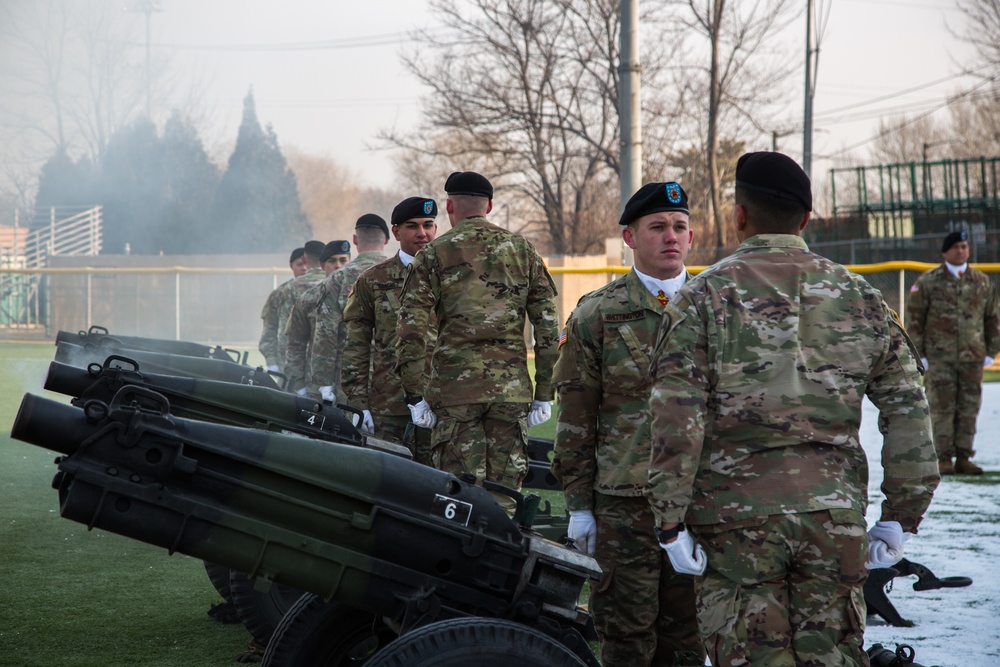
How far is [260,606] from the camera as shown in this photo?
4.74 meters

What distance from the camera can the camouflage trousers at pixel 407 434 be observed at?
6.67 meters

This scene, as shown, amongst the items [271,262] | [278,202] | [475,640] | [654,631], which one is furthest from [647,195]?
[278,202]

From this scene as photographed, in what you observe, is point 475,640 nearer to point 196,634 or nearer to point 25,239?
point 196,634

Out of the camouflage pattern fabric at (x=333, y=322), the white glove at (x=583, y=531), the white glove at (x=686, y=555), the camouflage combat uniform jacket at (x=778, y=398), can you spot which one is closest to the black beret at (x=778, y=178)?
the camouflage combat uniform jacket at (x=778, y=398)

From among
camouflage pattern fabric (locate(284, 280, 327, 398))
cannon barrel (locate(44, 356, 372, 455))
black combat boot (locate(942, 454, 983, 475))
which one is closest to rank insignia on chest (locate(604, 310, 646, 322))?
cannon barrel (locate(44, 356, 372, 455))

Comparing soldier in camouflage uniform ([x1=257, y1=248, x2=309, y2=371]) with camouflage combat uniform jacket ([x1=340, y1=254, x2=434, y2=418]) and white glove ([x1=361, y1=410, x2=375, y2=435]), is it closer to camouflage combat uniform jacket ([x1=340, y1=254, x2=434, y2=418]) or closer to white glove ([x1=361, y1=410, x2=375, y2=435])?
camouflage combat uniform jacket ([x1=340, y1=254, x2=434, y2=418])

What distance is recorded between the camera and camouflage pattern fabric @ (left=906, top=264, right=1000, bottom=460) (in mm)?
10531

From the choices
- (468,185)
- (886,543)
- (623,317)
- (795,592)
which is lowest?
(795,592)

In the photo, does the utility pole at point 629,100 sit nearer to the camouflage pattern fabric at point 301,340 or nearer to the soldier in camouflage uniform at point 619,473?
the camouflage pattern fabric at point 301,340

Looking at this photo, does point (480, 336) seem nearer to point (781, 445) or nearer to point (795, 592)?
point (781, 445)

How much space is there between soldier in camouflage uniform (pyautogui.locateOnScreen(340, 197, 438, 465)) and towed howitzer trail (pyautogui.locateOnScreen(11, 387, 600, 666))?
146 inches

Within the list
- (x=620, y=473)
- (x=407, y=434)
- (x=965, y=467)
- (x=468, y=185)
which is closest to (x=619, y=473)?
(x=620, y=473)

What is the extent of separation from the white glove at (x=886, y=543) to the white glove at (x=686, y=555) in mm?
489

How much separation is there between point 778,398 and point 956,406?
332 inches
